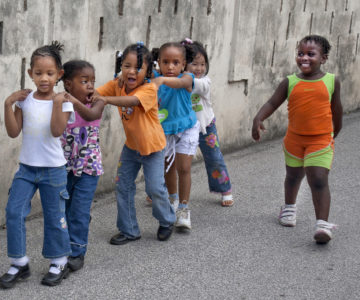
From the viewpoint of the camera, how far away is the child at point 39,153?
4059 millimetres

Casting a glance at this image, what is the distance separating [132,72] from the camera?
468 centimetres

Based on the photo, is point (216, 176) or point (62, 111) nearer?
point (62, 111)

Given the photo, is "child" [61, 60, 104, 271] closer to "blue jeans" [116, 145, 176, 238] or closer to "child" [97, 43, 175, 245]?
"child" [97, 43, 175, 245]

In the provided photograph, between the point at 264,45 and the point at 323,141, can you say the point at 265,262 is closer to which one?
the point at 323,141

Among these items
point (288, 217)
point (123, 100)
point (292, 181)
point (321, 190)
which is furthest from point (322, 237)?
→ point (123, 100)

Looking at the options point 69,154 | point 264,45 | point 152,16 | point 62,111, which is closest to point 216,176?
point 152,16

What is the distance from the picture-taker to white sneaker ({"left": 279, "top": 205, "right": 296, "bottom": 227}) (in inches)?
223

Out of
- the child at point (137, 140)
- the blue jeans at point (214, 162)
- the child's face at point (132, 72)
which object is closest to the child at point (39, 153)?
the child at point (137, 140)

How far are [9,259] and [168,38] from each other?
9.81ft

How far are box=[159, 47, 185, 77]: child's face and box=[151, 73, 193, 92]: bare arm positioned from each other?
84 mm

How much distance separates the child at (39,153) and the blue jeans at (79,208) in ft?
0.88

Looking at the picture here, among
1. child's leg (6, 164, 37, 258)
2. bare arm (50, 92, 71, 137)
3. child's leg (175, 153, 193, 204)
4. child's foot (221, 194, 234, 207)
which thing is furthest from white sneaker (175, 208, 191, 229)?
bare arm (50, 92, 71, 137)

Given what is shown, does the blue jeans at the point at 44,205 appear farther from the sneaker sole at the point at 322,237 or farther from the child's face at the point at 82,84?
the sneaker sole at the point at 322,237

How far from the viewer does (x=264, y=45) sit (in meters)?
8.62
